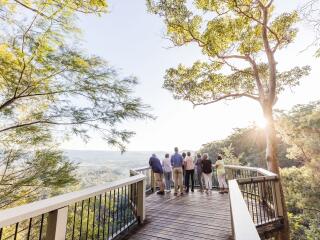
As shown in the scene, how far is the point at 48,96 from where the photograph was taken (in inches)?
228

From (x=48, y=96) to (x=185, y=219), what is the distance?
503cm

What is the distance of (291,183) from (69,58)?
24000mm

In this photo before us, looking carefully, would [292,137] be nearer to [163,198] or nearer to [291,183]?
[291,183]

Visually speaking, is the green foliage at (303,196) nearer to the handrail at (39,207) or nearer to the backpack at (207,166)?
the backpack at (207,166)

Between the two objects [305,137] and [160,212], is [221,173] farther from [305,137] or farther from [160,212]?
[305,137]

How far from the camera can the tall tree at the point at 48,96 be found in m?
4.86

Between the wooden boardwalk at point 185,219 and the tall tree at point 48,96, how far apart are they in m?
2.41

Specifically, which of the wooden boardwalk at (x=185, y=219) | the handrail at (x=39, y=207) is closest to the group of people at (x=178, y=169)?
the wooden boardwalk at (x=185, y=219)

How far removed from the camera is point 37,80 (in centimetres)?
531

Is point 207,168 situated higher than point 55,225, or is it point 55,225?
point 207,168

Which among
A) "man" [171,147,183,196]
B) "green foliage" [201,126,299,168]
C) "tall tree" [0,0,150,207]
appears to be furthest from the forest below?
"tall tree" [0,0,150,207]

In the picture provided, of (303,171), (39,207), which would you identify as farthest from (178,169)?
(303,171)

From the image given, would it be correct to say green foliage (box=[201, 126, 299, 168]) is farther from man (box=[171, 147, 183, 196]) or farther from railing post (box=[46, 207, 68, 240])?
railing post (box=[46, 207, 68, 240])

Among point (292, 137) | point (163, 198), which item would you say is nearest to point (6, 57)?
point (163, 198)
